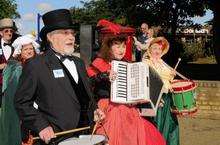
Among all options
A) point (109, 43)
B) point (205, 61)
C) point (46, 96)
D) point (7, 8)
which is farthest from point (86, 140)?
point (7, 8)

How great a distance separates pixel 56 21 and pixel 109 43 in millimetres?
1711

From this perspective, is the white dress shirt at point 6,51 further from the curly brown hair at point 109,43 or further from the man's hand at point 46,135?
the man's hand at point 46,135

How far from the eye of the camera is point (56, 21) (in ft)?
13.8

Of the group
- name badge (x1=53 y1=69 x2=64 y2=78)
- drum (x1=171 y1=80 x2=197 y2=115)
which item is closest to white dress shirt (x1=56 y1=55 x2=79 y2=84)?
name badge (x1=53 y1=69 x2=64 y2=78)

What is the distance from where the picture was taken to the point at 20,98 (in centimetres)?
401

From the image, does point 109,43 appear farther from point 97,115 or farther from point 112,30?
point 97,115

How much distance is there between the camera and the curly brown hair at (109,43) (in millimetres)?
5840

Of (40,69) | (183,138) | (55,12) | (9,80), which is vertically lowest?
(183,138)

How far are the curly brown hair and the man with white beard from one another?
61.5 inches

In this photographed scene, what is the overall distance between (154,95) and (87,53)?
3.32 m

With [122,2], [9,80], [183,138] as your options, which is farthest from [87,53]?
[122,2]

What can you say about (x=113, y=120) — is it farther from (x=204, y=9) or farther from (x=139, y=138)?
(x=204, y=9)

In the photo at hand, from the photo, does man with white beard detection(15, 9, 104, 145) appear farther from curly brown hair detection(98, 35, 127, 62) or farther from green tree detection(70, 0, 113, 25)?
green tree detection(70, 0, 113, 25)

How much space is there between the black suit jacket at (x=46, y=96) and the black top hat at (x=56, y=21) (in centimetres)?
17
